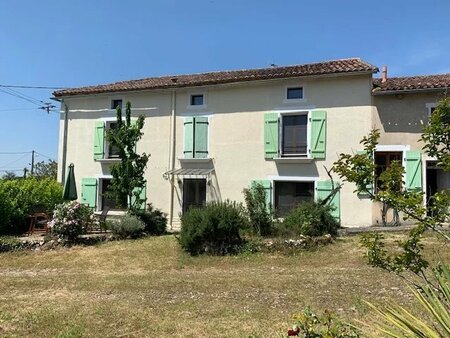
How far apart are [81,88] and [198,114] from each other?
6646 mm

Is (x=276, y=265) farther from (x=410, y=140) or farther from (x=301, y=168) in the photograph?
(x=410, y=140)

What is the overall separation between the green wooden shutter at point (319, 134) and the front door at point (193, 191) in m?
5.03

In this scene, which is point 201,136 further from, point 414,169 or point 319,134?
point 414,169

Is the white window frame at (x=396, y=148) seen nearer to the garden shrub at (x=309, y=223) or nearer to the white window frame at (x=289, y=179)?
the white window frame at (x=289, y=179)

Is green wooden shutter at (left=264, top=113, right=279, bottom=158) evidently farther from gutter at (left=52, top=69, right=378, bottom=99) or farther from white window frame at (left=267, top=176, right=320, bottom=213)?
gutter at (left=52, top=69, right=378, bottom=99)

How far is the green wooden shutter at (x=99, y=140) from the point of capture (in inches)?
784

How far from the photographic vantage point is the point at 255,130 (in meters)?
17.6

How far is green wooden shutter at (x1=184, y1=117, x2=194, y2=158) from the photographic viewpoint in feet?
60.5

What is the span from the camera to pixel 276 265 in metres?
10.6

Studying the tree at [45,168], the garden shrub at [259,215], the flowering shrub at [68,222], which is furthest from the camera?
the tree at [45,168]

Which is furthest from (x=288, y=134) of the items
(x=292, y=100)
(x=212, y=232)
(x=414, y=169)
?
(x=212, y=232)

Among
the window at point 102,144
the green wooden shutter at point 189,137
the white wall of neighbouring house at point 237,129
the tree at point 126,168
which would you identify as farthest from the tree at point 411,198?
the window at point 102,144

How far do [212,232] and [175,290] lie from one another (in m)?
4.04

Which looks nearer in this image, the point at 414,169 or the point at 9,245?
the point at 9,245
